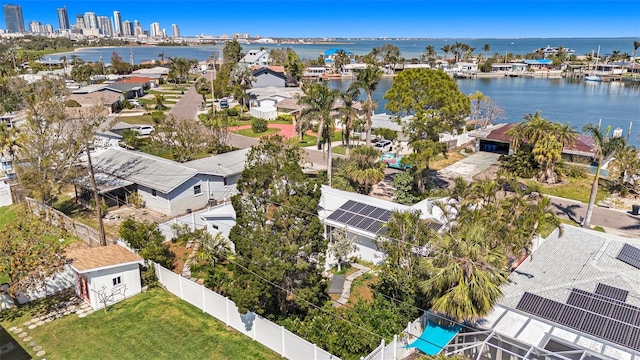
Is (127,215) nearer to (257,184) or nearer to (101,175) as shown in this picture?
(101,175)

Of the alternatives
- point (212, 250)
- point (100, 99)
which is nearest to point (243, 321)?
point (212, 250)

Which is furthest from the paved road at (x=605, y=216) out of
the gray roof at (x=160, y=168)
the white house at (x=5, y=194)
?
the white house at (x=5, y=194)

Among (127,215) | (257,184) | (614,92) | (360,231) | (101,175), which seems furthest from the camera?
(614,92)

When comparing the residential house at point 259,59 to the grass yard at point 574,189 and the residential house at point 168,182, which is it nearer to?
the residential house at point 168,182

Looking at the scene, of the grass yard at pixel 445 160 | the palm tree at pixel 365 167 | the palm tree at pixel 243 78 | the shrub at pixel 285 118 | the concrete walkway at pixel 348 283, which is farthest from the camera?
the palm tree at pixel 243 78

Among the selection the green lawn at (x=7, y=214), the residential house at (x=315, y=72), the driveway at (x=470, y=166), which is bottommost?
the green lawn at (x=7, y=214)

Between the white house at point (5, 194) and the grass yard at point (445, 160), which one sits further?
the grass yard at point (445, 160)

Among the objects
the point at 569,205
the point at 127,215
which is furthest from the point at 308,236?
the point at 569,205

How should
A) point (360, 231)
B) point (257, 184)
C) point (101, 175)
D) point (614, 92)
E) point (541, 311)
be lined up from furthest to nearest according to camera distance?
point (614, 92) → point (101, 175) → point (360, 231) → point (257, 184) → point (541, 311)
